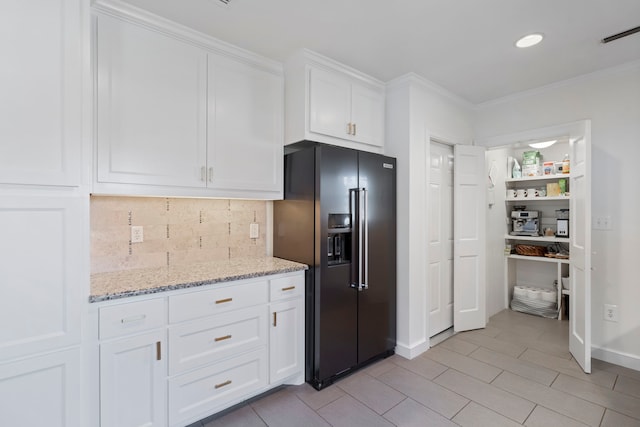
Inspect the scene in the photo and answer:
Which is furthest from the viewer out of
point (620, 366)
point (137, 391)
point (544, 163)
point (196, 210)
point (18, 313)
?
point (544, 163)

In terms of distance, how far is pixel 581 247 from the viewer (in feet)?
8.70

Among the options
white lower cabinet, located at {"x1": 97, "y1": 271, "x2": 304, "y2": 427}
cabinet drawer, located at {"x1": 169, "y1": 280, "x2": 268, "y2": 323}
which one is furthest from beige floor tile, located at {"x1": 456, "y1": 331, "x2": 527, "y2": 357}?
cabinet drawer, located at {"x1": 169, "y1": 280, "x2": 268, "y2": 323}

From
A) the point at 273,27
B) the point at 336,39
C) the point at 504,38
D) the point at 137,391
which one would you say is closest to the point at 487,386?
the point at 137,391

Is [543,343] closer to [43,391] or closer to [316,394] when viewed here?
[316,394]

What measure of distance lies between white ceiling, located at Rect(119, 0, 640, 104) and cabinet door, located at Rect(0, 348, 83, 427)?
1.98 m

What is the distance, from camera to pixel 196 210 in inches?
96.9

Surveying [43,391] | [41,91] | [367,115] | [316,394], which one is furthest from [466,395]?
[41,91]

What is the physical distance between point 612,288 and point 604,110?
1604mm

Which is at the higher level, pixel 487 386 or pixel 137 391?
pixel 137 391

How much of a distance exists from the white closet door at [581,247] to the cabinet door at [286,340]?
7.65ft

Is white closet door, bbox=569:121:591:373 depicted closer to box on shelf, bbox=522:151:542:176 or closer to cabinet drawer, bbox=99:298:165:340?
box on shelf, bbox=522:151:542:176

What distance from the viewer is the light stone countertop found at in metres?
1.65

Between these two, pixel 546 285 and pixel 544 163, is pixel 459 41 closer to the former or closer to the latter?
pixel 544 163

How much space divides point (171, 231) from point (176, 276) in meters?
0.50
